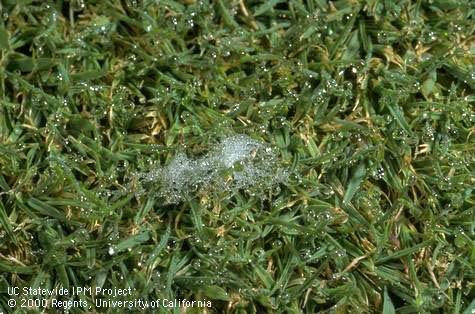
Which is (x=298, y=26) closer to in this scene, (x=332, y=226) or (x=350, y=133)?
(x=350, y=133)

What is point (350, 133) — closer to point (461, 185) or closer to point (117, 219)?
point (461, 185)

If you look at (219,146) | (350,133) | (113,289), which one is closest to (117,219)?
(113,289)

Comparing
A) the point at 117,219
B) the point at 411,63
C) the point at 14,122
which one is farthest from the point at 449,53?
the point at 14,122

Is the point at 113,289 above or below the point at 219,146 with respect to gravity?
below

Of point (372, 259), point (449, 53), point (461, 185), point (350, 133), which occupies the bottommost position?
point (372, 259)

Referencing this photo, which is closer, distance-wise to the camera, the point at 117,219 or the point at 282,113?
the point at 117,219
